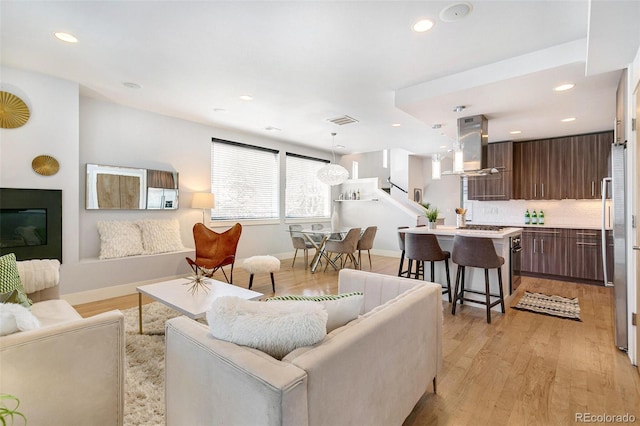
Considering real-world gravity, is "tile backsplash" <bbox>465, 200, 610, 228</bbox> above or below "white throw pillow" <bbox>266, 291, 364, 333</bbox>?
above

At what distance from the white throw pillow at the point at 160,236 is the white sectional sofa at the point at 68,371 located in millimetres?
3218

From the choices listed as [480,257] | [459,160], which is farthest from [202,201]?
[480,257]

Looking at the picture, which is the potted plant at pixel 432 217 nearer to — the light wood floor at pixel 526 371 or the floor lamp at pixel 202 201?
the light wood floor at pixel 526 371

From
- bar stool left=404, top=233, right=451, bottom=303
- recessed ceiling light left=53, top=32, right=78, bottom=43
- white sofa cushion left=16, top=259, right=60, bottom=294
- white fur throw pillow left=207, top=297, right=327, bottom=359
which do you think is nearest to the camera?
white fur throw pillow left=207, top=297, right=327, bottom=359

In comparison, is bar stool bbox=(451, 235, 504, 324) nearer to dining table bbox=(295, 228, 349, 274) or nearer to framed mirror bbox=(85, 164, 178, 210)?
dining table bbox=(295, 228, 349, 274)

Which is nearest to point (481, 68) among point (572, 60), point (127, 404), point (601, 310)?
point (572, 60)

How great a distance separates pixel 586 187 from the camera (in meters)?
5.03

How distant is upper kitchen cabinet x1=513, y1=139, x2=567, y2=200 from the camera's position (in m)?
5.27

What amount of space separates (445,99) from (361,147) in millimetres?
3915

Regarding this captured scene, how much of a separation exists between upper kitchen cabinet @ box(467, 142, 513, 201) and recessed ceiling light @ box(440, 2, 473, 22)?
3.90 meters

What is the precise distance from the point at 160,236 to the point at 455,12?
178 inches

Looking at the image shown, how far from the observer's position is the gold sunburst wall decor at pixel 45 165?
346cm

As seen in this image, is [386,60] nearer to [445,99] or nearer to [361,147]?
[445,99]

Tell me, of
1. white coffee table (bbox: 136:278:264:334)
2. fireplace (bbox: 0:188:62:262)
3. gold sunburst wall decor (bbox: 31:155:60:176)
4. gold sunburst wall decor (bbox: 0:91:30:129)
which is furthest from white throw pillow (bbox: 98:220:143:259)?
white coffee table (bbox: 136:278:264:334)
